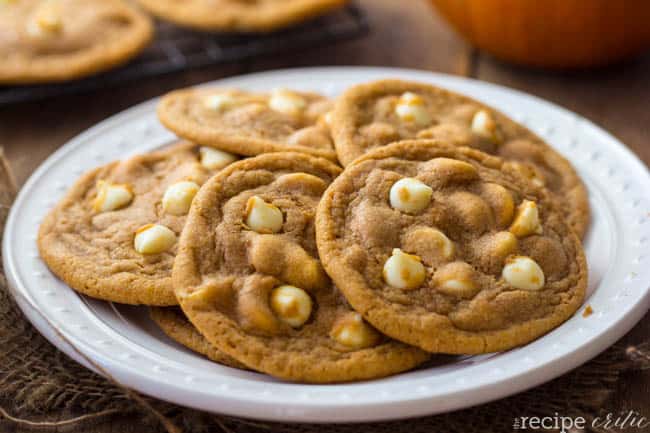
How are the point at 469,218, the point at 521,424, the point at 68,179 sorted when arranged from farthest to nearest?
the point at 68,179 → the point at 469,218 → the point at 521,424

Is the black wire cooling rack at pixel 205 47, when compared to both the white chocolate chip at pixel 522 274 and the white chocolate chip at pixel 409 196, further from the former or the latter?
the white chocolate chip at pixel 522 274

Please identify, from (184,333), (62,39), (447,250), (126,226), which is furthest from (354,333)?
(62,39)

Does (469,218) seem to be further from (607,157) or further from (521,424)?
(607,157)

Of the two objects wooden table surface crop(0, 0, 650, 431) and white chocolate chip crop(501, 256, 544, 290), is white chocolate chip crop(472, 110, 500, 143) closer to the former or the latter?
white chocolate chip crop(501, 256, 544, 290)

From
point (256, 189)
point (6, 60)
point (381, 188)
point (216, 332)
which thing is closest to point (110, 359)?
point (216, 332)

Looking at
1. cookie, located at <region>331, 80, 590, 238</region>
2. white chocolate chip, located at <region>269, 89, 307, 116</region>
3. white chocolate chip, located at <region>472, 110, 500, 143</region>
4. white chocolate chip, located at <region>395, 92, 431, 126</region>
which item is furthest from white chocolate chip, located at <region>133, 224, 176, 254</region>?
white chocolate chip, located at <region>472, 110, 500, 143</region>

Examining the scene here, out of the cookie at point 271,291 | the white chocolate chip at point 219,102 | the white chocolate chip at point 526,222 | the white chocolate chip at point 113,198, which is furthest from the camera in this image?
the white chocolate chip at point 219,102

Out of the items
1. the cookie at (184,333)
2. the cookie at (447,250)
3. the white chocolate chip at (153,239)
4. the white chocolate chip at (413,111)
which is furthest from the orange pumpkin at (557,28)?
the cookie at (184,333)
